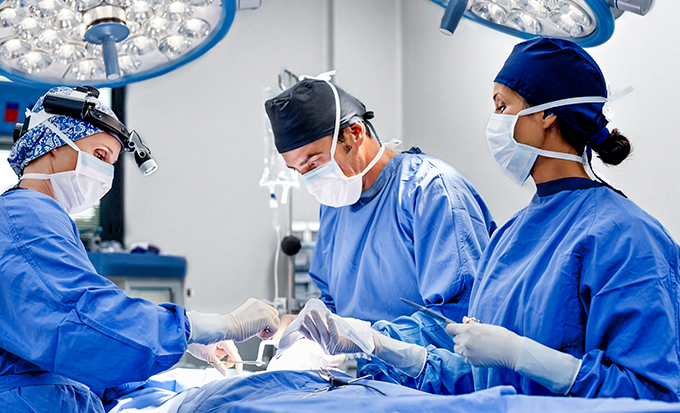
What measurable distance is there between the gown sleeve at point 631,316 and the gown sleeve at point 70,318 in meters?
0.76

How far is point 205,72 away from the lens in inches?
148

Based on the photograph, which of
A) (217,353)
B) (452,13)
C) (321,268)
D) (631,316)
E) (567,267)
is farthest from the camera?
(321,268)

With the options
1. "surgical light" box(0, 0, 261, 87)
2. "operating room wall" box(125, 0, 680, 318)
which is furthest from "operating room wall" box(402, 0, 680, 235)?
"surgical light" box(0, 0, 261, 87)

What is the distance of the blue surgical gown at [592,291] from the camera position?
3.19 ft

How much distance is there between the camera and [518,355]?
3.50 ft

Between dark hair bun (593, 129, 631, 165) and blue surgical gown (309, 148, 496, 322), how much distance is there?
1.38 feet

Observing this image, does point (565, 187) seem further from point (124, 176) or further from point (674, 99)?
point (124, 176)

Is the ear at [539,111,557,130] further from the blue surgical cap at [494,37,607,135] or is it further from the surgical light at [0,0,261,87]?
the surgical light at [0,0,261,87]

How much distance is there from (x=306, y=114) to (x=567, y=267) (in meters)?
0.99

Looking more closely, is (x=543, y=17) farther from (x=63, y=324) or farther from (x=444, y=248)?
(x=63, y=324)

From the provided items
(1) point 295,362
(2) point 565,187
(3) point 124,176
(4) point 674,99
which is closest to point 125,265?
(3) point 124,176

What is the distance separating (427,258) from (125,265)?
168 cm

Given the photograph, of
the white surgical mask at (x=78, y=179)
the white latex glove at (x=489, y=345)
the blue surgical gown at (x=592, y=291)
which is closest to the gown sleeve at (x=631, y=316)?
the blue surgical gown at (x=592, y=291)

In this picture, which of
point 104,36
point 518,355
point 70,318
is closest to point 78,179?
point 104,36
